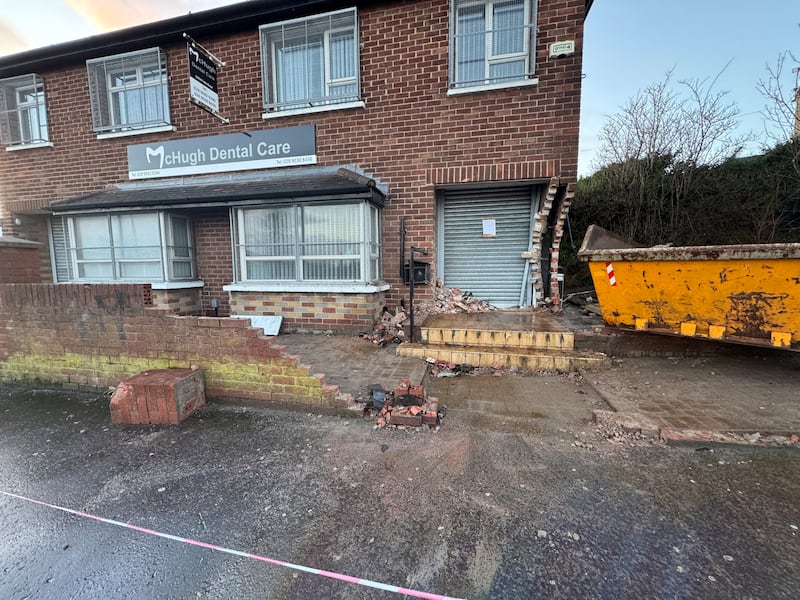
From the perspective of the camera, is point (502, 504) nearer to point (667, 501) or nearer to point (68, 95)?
point (667, 501)

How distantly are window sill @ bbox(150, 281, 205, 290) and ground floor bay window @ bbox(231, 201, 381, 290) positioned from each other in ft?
4.93

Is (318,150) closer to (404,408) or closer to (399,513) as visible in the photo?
(404,408)

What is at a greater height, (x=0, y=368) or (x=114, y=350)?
(x=114, y=350)

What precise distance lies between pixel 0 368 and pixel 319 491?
18.0 ft

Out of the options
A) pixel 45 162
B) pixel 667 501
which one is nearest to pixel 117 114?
pixel 45 162

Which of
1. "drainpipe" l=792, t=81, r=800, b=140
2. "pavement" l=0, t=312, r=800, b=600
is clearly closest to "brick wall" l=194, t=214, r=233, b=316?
"pavement" l=0, t=312, r=800, b=600

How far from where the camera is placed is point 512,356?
4.82m

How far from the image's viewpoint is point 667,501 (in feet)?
7.34

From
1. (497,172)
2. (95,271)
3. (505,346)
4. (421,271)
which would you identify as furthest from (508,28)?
(95,271)

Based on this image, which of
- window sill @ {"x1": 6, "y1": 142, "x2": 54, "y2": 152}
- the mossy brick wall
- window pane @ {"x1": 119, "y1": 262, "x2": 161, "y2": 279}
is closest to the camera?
the mossy brick wall

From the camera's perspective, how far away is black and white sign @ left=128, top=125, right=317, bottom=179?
7.05 meters

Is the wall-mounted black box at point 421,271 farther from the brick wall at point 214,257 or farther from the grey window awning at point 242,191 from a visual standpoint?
the brick wall at point 214,257

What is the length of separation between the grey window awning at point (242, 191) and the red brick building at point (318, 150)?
2.0 inches

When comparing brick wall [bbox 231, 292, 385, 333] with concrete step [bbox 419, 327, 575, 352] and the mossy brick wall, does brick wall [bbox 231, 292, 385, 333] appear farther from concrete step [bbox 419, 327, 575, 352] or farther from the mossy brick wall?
the mossy brick wall
